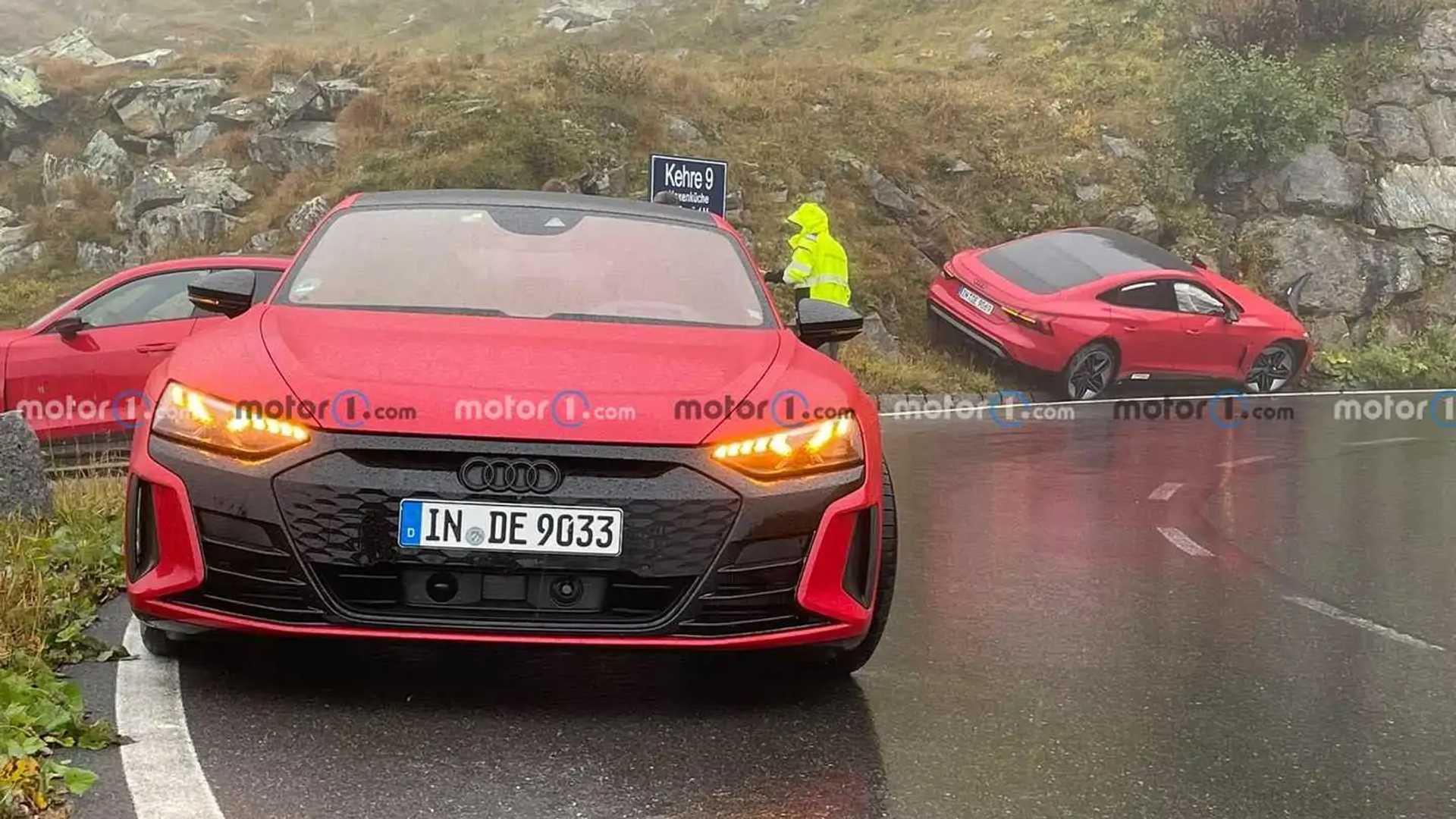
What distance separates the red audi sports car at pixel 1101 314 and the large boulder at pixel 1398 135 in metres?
10.5

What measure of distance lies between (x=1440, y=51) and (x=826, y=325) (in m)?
28.9

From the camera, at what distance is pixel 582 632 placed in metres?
3.88

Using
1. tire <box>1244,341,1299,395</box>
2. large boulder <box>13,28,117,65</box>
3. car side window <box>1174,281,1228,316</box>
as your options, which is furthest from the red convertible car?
large boulder <box>13,28,117,65</box>

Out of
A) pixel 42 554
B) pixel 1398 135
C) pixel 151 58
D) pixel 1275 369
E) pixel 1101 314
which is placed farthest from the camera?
pixel 151 58

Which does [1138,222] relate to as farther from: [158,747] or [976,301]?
[158,747]

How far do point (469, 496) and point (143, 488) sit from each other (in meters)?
0.93

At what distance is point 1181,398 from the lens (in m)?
18.6

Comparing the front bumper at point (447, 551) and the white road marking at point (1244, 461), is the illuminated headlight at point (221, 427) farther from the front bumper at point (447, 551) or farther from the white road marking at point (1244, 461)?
the white road marking at point (1244, 461)

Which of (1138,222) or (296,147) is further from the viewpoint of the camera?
(1138,222)

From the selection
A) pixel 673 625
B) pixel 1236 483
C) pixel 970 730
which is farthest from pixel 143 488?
pixel 1236 483

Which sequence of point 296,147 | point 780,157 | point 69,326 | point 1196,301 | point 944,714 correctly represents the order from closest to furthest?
point 944,714 < point 69,326 < point 1196,301 < point 296,147 < point 780,157

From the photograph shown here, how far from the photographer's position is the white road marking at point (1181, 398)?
1635cm

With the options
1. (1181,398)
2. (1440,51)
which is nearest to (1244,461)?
(1181,398)

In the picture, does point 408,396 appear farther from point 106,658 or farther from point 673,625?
point 106,658
